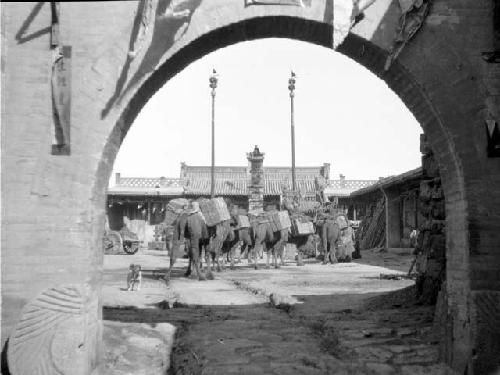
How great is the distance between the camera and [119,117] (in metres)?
4.52

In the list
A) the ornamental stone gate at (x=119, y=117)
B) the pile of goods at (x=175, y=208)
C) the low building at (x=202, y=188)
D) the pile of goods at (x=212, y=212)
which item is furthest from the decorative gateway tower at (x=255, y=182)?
the ornamental stone gate at (x=119, y=117)

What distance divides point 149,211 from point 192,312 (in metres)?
30.2

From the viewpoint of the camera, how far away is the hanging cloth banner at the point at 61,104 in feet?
14.4

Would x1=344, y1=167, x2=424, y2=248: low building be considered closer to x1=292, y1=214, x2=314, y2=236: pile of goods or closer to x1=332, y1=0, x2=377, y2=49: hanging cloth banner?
x1=292, y1=214, x2=314, y2=236: pile of goods

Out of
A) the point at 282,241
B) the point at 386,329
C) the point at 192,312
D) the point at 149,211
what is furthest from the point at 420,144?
the point at 149,211

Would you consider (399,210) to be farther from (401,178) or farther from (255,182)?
(255,182)

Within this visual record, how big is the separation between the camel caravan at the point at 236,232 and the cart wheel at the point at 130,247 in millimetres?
9399

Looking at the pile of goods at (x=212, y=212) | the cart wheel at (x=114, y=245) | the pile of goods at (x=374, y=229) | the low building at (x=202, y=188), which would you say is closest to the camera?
the pile of goods at (x=212, y=212)

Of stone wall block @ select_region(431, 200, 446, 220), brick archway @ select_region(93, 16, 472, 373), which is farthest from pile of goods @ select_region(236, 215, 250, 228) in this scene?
brick archway @ select_region(93, 16, 472, 373)

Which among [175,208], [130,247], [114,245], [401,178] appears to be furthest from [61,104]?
[130,247]

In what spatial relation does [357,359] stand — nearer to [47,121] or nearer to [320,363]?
[320,363]

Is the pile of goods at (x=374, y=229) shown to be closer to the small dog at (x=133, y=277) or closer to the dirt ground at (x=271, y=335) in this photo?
the dirt ground at (x=271, y=335)

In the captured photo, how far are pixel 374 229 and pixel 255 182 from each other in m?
9.39

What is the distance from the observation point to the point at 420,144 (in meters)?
7.16
